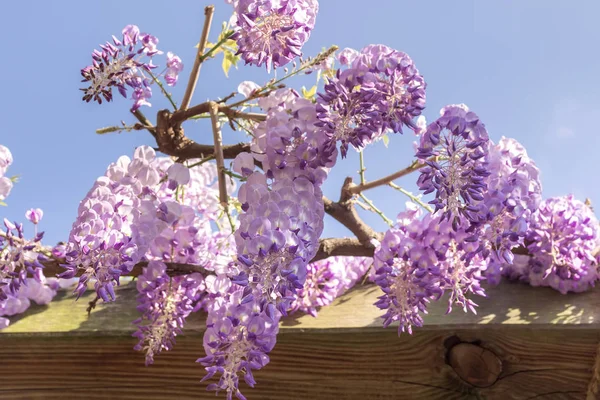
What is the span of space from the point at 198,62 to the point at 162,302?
469 millimetres

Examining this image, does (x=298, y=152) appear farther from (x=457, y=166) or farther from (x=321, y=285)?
(x=321, y=285)

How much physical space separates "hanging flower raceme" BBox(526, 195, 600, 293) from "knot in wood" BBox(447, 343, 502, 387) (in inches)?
8.4

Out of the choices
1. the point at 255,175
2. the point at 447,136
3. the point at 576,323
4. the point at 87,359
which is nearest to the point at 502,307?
the point at 576,323

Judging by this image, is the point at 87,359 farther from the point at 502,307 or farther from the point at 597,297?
the point at 597,297

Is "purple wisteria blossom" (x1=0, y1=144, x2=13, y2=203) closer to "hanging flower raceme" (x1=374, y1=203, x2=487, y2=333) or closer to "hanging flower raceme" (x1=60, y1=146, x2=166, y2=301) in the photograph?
"hanging flower raceme" (x1=60, y1=146, x2=166, y2=301)

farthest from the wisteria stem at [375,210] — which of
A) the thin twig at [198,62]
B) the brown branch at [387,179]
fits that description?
the thin twig at [198,62]

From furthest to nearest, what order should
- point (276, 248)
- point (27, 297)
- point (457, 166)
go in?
point (27, 297) → point (457, 166) → point (276, 248)

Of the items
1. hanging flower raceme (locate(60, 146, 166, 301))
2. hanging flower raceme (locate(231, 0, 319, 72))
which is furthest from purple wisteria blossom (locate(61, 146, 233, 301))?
hanging flower raceme (locate(231, 0, 319, 72))

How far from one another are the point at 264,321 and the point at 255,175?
0.71 ft

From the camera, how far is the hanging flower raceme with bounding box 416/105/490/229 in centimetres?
75

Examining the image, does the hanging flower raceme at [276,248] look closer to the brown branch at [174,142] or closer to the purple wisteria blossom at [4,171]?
the brown branch at [174,142]

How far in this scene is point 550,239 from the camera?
1.17 metres

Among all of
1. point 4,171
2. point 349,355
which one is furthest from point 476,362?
point 4,171

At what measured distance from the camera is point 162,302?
1.04 m
